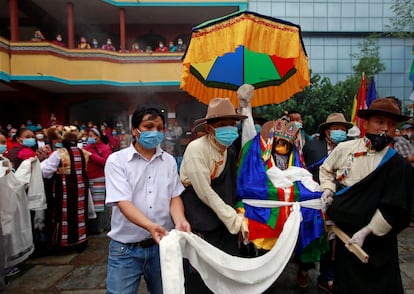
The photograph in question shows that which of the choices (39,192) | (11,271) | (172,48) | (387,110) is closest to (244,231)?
(387,110)

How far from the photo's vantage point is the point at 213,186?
264 cm

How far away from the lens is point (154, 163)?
2295 mm

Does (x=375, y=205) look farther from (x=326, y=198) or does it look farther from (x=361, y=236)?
(x=326, y=198)

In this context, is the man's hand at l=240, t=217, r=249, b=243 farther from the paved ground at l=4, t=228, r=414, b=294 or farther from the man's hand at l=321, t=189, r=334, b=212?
the paved ground at l=4, t=228, r=414, b=294

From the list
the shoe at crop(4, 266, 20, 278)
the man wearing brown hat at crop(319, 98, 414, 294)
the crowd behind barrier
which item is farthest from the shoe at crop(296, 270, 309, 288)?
the shoe at crop(4, 266, 20, 278)

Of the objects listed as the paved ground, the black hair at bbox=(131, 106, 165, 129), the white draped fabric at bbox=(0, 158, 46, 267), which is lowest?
the paved ground

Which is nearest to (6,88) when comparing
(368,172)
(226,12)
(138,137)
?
(226,12)

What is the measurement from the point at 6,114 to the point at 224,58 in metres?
16.5

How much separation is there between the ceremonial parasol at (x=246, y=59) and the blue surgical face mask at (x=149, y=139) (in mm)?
1646

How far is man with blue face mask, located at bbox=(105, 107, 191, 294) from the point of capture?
217 centimetres

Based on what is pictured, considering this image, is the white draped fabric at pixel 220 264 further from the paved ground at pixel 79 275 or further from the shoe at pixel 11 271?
the shoe at pixel 11 271

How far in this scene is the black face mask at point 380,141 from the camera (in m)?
2.41

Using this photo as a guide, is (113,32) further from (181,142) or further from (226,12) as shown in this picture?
(181,142)

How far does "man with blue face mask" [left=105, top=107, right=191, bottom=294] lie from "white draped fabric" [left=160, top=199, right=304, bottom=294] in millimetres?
155
